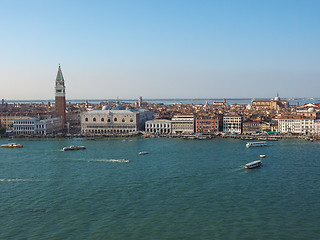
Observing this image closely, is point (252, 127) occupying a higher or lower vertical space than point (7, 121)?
lower

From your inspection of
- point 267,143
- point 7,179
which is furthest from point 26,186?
point 267,143

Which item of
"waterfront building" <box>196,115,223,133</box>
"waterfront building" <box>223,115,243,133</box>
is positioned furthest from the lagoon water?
"waterfront building" <box>196,115,223,133</box>

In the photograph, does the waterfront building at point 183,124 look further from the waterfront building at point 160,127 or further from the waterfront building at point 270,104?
the waterfront building at point 270,104

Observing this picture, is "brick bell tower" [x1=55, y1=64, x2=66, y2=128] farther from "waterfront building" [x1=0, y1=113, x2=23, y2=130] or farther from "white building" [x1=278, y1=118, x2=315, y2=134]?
"white building" [x1=278, y1=118, x2=315, y2=134]

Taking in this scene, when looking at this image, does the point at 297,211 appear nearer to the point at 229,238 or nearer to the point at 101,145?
the point at 229,238

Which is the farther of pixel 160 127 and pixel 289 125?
pixel 160 127

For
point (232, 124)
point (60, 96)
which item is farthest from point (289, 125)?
point (60, 96)

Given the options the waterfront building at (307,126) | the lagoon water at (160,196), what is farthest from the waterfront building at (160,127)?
the lagoon water at (160,196)

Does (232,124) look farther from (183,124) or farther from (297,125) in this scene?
(297,125)
